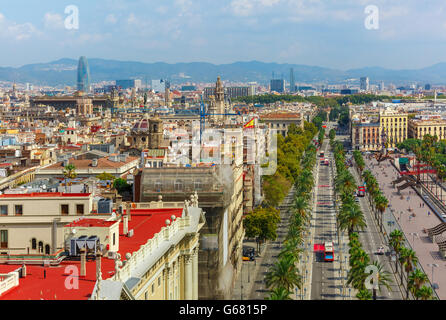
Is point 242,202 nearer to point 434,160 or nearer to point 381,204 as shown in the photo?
point 381,204

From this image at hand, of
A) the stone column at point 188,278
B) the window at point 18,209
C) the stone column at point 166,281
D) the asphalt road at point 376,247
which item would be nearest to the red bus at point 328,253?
the asphalt road at point 376,247

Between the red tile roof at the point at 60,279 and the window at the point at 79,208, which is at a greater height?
the window at the point at 79,208

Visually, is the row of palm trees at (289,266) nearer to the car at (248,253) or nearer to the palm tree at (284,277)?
the palm tree at (284,277)

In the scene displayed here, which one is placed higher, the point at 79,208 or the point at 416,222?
the point at 79,208

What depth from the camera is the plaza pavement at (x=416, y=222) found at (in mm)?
31703

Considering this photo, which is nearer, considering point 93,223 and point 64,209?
point 93,223

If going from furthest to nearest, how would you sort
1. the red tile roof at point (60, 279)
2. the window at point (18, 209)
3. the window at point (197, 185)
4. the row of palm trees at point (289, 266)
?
the window at point (197, 185) → the row of palm trees at point (289, 266) → the window at point (18, 209) → the red tile roof at point (60, 279)

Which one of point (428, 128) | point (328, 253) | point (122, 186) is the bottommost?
point (328, 253)

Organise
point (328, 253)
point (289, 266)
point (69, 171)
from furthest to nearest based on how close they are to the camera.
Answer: point (69, 171) → point (328, 253) → point (289, 266)

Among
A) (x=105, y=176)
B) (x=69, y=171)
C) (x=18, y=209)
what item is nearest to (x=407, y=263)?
(x=18, y=209)

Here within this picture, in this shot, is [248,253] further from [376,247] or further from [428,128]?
[428,128]

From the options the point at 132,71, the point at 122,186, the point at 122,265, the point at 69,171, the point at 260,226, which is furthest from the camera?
the point at 132,71

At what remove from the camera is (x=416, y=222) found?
146ft
